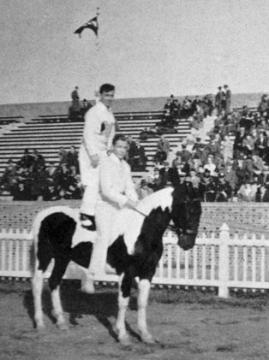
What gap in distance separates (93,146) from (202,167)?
12.6 m

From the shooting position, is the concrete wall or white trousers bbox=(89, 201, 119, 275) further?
the concrete wall

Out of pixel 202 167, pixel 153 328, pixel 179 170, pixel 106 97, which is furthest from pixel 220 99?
pixel 153 328

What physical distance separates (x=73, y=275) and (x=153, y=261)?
4.75m

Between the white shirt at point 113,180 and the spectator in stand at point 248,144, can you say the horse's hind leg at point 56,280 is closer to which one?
the white shirt at point 113,180

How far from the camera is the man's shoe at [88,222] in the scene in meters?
8.04

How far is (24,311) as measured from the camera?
9617 millimetres

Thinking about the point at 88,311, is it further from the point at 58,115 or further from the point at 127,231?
the point at 58,115

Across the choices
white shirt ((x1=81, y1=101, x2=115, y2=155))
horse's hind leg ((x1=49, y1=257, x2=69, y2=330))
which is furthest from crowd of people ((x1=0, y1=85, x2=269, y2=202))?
white shirt ((x1=81, y1=101, x2=115, y2=155))

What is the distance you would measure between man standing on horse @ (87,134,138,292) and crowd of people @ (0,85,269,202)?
29.7 ft

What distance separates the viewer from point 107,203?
7852 millimetres

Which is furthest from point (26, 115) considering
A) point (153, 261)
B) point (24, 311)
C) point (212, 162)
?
point (153, 261)

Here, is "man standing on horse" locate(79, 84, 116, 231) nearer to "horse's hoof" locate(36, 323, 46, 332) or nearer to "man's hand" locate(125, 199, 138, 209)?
"man's hand" locate(125, 199, 138, 209)

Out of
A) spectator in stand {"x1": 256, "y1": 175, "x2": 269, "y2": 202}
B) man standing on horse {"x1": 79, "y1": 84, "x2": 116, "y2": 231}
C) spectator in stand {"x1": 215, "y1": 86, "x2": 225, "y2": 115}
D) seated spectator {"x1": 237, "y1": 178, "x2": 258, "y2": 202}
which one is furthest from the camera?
spectator in stand {"x1": 215, "y1": 86, "x2": 225, "y2": 115}

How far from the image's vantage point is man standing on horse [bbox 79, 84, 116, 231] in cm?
792
